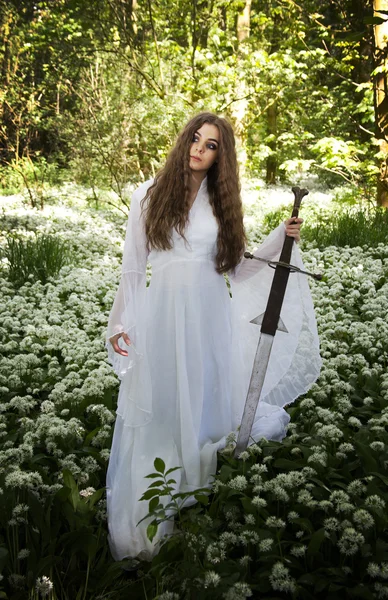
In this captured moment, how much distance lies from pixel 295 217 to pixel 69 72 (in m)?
13.0

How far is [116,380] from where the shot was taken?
404 centimetres

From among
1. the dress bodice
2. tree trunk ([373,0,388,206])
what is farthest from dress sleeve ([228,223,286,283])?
tree trunk ([373,0,388,206])

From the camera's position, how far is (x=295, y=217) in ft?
9.86

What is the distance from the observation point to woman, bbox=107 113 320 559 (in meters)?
2.96

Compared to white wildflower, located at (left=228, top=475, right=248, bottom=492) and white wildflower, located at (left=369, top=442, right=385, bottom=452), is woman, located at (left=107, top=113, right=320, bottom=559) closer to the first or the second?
white wildflower, located at (left=228, top=475, right=248, bottom=492)

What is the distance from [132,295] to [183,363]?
1.46 feet

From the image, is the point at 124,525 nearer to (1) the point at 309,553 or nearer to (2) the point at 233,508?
(2) the point at 233,508

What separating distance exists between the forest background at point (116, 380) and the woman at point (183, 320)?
19 centimetres

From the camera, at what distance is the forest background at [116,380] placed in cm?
234

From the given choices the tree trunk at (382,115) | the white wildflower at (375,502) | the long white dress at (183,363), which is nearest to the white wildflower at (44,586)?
the long white dress at (183,363)

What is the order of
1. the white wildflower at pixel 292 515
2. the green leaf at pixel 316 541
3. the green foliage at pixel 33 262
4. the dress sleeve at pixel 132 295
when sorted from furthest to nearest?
the green foliage at pixel 33 262
the dress sleeve at pixel 132 295
the white wildflower at pixel 292 515
the green leaf at pixel 316 541

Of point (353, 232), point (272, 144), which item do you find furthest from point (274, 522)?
point (272, 144)

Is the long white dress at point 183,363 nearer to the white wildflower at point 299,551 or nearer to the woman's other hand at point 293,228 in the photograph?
the woman's other hand at point 293,228

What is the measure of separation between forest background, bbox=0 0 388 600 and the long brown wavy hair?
1065 millimetres
